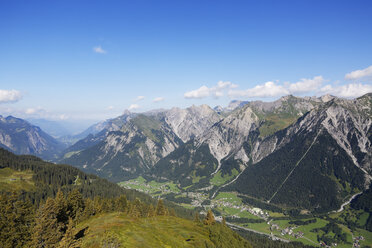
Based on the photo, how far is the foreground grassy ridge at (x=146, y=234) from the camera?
71562 mm

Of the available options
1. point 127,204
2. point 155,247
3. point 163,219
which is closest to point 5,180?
point 127,204

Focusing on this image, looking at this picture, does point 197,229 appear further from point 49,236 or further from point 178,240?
point 49,236

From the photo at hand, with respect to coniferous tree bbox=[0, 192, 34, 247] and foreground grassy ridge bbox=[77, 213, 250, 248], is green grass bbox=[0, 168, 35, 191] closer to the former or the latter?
foreground grassy ridge bbox=[77, 213, 250, 248]

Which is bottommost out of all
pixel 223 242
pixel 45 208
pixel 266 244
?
pixel 266 244

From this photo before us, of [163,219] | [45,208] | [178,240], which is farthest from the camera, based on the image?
[163,219]

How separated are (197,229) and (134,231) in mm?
53492

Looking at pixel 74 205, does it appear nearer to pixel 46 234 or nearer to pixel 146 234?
pixel 146 234

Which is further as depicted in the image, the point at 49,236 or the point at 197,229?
the point at 197,229

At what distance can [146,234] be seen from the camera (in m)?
88.6

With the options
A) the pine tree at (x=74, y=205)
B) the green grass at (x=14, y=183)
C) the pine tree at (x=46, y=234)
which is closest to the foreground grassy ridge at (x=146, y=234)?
the pine tree at (x=74, y=205)

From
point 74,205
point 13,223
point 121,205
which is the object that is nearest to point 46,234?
point 13,223

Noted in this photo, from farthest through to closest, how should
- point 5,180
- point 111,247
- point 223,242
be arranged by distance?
point 5,180, point 223,242, point 111,247

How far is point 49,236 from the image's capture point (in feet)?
183

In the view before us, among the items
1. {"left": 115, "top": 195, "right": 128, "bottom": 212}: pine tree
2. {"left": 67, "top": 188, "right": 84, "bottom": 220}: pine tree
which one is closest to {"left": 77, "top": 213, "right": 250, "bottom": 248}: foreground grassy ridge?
{"left": 67, "top": 188, "right": 84, "bottom": 220}: pine tree
